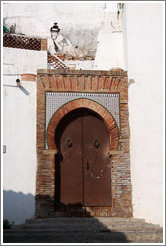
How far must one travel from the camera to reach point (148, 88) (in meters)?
9.19

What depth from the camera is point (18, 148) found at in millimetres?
8719

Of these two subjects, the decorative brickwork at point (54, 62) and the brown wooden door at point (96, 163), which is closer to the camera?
the brown wooden door at point (96, 163)

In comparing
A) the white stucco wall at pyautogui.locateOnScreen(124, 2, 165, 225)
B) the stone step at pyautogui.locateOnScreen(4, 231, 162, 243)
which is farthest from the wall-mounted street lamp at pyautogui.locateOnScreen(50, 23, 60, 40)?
the stone step at pyautogui.locateOnScreen(4, 231, 162, 243)

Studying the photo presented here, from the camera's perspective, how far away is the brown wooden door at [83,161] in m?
8.80

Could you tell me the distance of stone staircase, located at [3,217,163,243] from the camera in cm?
664

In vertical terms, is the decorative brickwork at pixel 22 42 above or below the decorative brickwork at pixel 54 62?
above

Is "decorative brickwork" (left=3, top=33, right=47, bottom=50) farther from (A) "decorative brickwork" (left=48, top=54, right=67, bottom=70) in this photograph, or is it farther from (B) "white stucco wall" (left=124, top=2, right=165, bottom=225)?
(B) "white stucco wall" (left=124, top=2, right=165, bottom=225)

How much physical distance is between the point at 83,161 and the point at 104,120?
1.11 m

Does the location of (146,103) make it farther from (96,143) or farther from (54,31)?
(54,31)

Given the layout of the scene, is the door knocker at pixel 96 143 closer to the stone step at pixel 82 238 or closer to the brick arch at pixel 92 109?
the brick arch at pixel 92 109

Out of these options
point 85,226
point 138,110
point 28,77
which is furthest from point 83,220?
point 28,77

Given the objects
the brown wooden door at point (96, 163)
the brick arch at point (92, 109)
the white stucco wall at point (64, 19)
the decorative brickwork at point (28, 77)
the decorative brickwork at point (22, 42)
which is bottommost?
the brown wooden door at point (96, 163)

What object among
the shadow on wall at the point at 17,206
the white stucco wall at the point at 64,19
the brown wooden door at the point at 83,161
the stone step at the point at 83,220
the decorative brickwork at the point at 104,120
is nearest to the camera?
the stone step at the point at 83,220

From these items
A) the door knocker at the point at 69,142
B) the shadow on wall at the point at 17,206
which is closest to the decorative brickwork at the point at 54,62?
the door knocker at the point at 69,142
